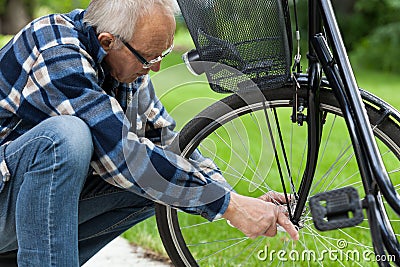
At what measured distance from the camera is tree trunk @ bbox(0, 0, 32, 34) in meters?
16.4

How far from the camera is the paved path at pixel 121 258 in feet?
9.28

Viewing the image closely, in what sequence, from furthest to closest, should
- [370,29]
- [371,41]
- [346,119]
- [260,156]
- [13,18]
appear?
[13,18] → [370,29] → [371,41] → [260,156] → [346,119]

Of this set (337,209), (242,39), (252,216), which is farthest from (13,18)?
(337,209)

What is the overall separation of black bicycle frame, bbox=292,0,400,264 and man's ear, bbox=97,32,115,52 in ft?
1.80

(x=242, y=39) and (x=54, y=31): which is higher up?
(x=54, y=31)

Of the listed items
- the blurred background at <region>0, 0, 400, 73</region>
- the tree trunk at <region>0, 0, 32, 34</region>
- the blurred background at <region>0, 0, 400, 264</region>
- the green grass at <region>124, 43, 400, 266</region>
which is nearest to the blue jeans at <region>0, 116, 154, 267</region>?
the green grass at <region>124, 43, 400, 266</region>

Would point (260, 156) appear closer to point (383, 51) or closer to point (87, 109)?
point (87, 109)

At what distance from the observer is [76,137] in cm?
181

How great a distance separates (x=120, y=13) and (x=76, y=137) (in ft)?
1.20

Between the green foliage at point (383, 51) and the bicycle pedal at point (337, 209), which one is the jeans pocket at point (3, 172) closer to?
the bicycle pedal at point (337, 209)

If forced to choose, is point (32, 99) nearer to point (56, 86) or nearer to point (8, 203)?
point (56, 86)

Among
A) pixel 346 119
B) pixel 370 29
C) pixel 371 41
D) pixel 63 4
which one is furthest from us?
pixel 63 4

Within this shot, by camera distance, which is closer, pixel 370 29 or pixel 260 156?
pixel 260 156

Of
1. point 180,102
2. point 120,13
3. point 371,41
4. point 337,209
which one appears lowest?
point 337,209
